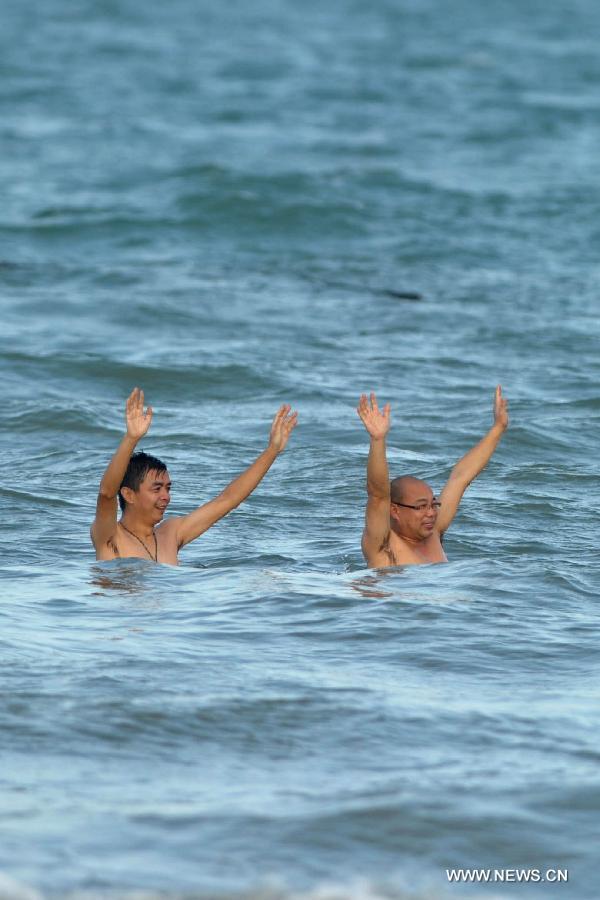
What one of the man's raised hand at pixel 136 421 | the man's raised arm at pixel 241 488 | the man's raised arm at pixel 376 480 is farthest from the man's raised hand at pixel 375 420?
the man's raised hand at pixel 136 421

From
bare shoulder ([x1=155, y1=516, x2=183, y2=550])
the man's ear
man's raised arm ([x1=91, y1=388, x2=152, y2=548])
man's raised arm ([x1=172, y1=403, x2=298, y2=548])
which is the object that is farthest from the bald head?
man's raised arm ([x1=91, y1=388, x2=152, y2=548])

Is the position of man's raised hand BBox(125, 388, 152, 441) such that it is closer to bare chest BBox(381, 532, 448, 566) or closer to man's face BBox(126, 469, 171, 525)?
man's face BBox(126, 469, 171, 525)

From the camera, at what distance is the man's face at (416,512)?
895 centimetres

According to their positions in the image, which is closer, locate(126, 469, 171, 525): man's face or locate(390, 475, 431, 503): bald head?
locate(126, 469, 171, 525): man's face

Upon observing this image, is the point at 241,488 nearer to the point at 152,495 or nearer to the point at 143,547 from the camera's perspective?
the point at 152,495

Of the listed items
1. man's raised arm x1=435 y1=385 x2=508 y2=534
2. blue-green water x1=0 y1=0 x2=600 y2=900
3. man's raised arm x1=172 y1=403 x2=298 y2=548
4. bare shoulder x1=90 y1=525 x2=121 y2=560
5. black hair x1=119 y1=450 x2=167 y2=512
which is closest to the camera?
blue-green water x1=0 y1=0 x2=600 y2=900

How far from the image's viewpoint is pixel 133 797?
5688 millimetres

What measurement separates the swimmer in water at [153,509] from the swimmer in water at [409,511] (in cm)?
63

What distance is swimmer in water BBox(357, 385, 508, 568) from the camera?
8.49m

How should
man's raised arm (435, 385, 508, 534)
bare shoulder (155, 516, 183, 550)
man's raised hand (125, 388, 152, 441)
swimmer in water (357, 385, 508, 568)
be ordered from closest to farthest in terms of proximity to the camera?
man's raised hand (125, 388, 152, 441), swimmer in water (357, 385, 508, 568), bare shoulder (155, 516, 183, 550), man's raised arm (435, 385, 508, 534)

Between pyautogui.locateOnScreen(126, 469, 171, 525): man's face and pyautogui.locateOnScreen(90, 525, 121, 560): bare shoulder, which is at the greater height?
pyautogui.locateOnScreen(126, 469, 171, 525): man's face

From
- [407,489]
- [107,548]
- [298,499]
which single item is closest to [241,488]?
[107,548]

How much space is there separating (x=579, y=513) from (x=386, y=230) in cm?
1298

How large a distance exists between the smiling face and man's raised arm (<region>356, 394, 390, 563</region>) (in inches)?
8.9
